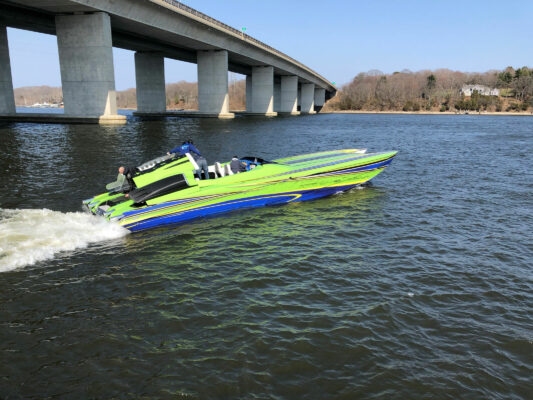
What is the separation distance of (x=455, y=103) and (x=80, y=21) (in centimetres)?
11917

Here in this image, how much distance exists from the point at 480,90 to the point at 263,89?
11063cm

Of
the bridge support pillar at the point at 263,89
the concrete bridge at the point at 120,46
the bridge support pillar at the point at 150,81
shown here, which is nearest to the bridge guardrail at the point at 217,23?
the concrete bridge at the point at 120,46

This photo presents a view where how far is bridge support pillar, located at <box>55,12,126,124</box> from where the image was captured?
35094 mm

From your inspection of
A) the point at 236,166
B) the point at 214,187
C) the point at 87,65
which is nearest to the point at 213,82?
the point at 87,65

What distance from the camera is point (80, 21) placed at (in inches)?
1379

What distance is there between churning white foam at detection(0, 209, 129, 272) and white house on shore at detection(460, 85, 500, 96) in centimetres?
15936

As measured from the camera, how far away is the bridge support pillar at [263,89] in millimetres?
74375

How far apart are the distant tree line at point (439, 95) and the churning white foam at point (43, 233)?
125 meters

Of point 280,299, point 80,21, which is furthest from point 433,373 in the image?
point 80,21

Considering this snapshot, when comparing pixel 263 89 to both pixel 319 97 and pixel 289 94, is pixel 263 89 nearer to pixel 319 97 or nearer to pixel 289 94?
pixel 289 94

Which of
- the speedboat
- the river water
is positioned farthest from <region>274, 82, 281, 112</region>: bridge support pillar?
the river water

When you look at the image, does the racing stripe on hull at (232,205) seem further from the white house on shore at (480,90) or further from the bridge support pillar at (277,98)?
the white house on shore at (480,90)

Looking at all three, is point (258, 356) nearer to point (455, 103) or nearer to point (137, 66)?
point (137, 66)

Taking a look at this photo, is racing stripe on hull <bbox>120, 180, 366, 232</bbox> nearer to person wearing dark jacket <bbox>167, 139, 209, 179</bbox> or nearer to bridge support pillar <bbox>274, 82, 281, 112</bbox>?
person wearing dark jacket <bbox>167, 139, 209, 179</bbox>
